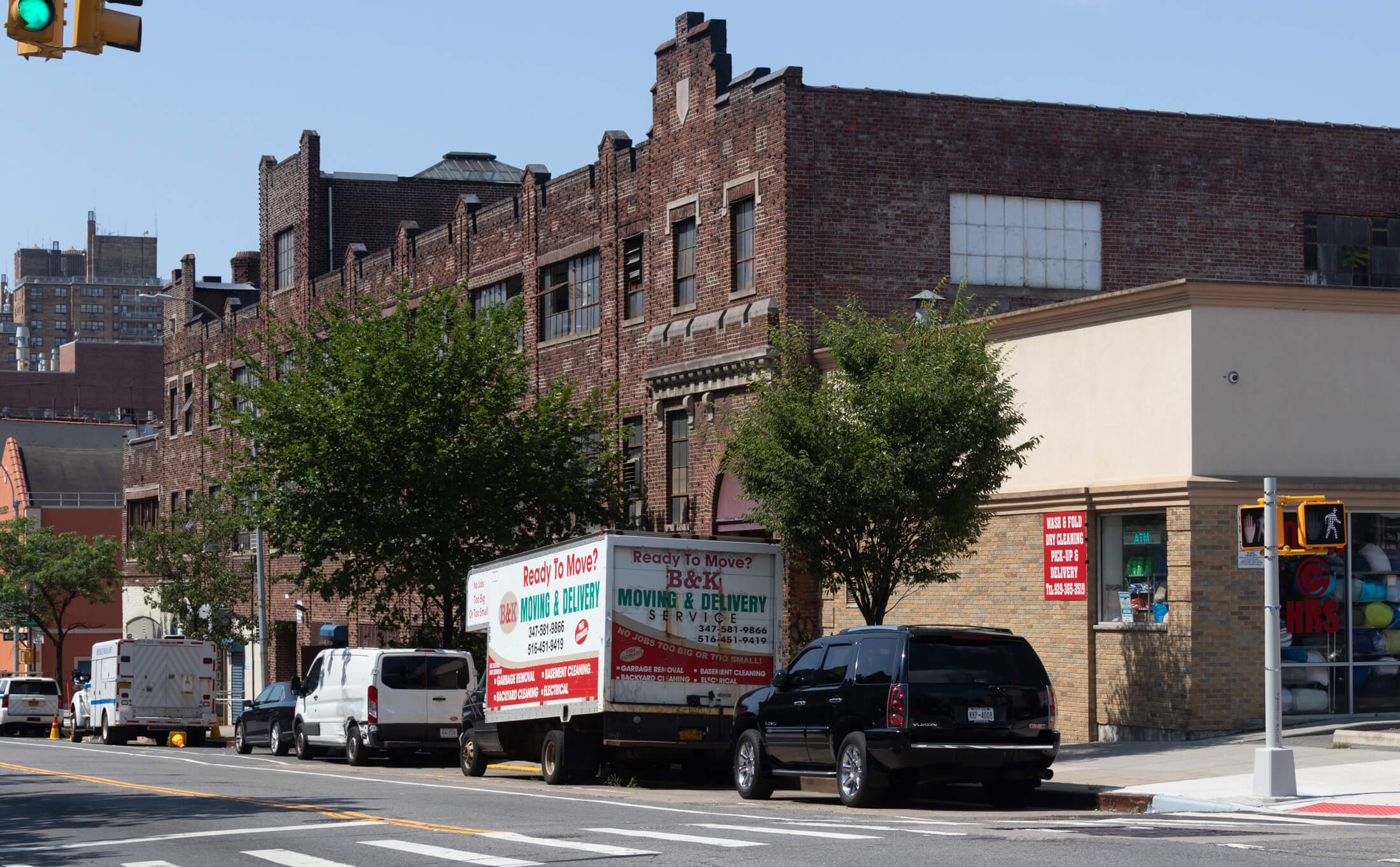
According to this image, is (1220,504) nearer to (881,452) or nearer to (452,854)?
(881,452)

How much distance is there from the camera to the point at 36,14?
10.4 meters

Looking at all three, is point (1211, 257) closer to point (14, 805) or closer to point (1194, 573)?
point (1194, 573)

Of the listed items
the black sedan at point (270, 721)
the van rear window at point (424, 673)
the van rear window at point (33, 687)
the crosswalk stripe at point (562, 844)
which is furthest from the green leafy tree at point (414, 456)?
the van rear window at point (33, 687)

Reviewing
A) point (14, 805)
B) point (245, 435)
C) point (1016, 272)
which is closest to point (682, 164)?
point (1016, 272)

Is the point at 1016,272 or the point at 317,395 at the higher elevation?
the point at 1016,272

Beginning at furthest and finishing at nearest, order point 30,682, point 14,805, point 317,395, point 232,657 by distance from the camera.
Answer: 1. point 232,657
2. point 30,682
3. point 317,395
4. point 14,805

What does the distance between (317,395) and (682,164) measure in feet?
26.0

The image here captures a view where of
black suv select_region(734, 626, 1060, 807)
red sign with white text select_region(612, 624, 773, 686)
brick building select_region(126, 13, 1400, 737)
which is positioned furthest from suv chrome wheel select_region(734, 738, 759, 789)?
brick building select_region(126, 13, 1400, 737)

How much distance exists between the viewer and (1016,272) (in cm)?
3077

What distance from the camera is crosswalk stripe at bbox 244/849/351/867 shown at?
12.4 meters

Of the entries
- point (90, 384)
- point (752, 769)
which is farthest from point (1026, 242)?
point (90, 384)

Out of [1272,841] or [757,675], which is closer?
[1272,841]

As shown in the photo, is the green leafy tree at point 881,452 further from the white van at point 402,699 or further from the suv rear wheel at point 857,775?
the white van at point 402,699

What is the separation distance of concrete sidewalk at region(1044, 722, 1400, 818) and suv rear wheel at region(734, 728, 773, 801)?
10.1ft
